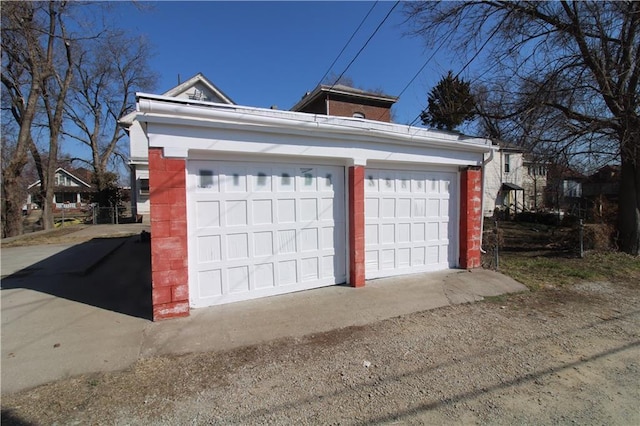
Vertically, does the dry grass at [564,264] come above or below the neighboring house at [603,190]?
below

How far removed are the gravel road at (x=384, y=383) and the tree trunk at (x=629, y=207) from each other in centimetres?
619

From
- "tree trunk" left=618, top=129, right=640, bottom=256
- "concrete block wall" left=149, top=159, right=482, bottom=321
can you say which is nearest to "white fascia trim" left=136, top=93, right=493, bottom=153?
"concrete block wall" left=149, top=159, right=482, bottom=321

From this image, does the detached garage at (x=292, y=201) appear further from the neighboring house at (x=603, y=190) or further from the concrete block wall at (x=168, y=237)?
the neighboring house at (x=603, y=190)

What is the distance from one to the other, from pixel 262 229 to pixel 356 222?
1647 millimetres

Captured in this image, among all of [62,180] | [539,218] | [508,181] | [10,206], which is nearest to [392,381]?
[10,206]

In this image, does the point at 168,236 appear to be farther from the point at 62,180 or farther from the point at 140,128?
the point at 62,180

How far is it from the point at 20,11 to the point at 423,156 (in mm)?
16056

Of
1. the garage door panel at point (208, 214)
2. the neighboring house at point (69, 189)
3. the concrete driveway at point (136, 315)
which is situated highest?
the neighboring house at point (69, 189)

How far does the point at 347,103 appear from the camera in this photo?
20.6m

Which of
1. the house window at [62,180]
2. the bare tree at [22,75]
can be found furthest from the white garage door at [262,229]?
the house window at [62,180]

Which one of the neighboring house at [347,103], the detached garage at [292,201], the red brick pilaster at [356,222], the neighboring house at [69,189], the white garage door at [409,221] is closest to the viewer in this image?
the detached garage at [292,201]

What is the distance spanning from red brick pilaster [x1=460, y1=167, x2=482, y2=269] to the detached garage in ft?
0.09

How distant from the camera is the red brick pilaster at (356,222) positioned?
570 centimetres

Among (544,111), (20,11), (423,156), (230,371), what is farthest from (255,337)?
(20,11)
